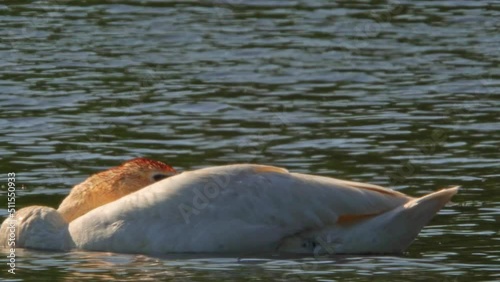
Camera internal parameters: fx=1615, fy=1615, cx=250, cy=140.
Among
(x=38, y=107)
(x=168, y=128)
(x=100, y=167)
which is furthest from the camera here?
(x=38, y=107)

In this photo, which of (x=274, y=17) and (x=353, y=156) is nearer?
(x=353, y=156)

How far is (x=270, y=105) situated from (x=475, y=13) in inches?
282

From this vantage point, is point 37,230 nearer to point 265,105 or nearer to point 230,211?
point 230,211

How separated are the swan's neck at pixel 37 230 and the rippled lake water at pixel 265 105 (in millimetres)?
240

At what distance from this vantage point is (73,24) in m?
25.2

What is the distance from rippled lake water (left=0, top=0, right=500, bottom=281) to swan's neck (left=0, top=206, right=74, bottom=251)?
0.79ft

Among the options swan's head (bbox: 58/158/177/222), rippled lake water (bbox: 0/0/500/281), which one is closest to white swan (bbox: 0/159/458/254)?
rippled lake water (bbox: 0/0/500/281)

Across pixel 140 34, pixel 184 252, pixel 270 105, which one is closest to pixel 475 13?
pixel 140 34

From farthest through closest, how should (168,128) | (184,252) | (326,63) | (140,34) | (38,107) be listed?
(140,34), (326,63), (38,107), (168,128), (184,252)

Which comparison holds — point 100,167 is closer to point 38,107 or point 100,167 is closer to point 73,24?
point 38,107

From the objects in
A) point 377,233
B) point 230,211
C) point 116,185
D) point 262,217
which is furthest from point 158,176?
point 377,233

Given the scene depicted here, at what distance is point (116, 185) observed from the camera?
1384 centimetres

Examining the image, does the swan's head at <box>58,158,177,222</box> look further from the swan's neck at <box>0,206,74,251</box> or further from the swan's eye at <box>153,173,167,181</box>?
the swan's neck at <box>0,206,74,251</box>

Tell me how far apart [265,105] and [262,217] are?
273 inches
